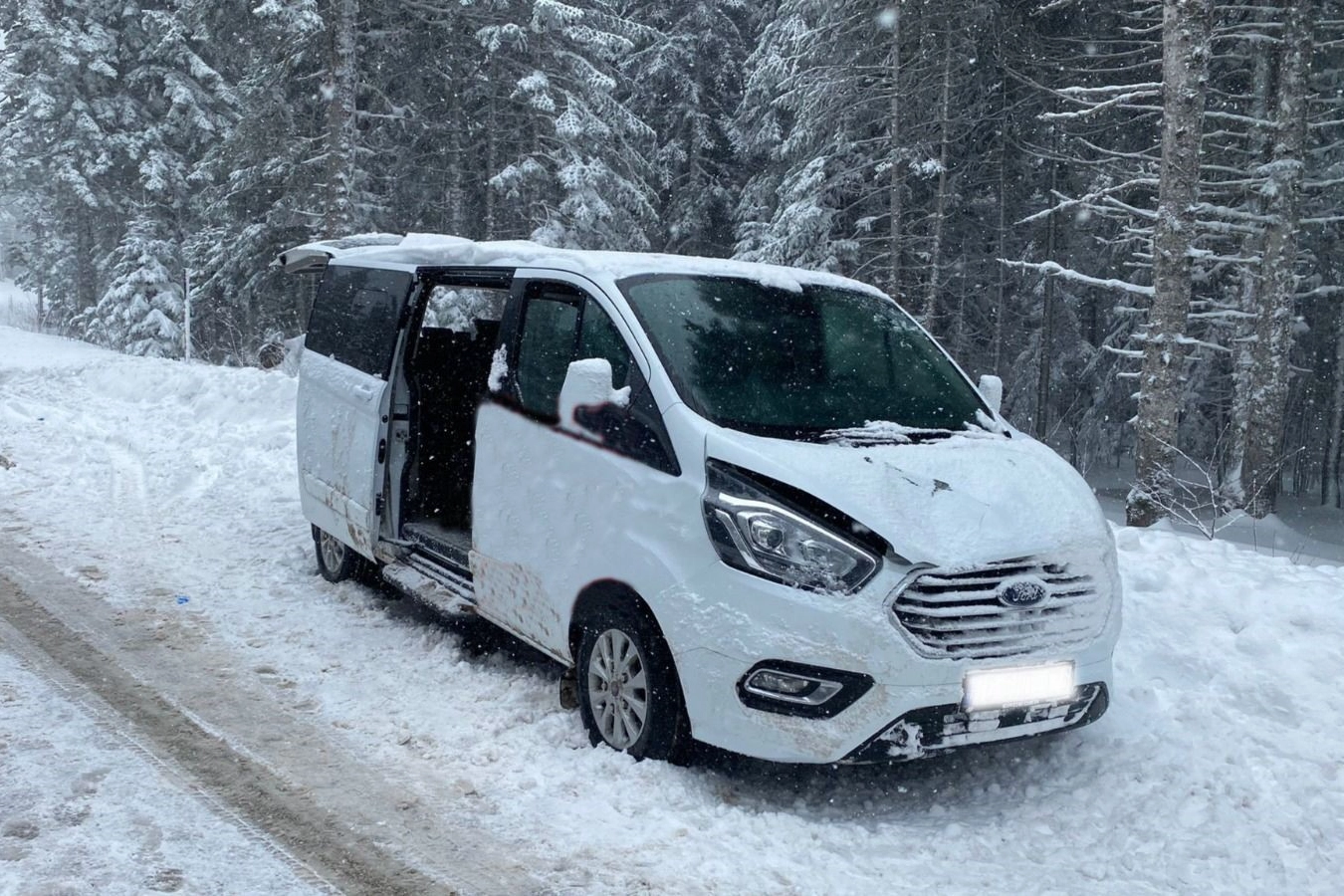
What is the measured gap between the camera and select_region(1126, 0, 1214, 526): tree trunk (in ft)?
35.0

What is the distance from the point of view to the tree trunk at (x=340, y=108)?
63.2 ft

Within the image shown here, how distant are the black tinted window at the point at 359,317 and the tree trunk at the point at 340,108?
41.3ft

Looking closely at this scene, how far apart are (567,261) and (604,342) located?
1.92ft

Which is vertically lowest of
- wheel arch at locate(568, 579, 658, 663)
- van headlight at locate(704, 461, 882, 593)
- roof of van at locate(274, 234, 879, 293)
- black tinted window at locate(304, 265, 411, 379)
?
wheel arch at locate(568, 579, 658, 663)

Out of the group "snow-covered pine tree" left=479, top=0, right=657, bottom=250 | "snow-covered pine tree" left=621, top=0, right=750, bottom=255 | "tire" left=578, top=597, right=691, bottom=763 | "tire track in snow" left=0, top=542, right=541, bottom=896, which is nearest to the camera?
"tire track in snow" left=0, top=542, right=541, bottom=896

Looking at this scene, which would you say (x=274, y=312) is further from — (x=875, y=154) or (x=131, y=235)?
(x=875, y=154)

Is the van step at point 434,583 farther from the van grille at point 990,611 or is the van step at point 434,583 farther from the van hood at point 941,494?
the van grille at point 990,611

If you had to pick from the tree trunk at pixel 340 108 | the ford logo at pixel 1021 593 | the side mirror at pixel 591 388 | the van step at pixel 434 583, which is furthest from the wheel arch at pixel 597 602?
the tree trunk at pixel 340 108

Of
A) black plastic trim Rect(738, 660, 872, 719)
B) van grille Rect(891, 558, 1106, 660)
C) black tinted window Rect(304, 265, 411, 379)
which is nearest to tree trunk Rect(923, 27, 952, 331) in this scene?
black tinted window Rect(304, 265, 411, 379)

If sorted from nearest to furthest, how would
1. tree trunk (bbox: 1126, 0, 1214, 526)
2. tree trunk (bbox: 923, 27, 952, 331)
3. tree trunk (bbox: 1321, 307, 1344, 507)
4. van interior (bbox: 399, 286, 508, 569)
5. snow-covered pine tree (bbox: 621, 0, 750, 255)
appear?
van interior (bbox: 399, 286, 508, 569) → tree trunk (bbox: 1126, 0, 1214, 526) → tree trunk (bbox: 923, 27, 952, 331) → tree trunk (bbox: 1321, 307, 1344, 507) → snow-covered pine tree (bbox: 621, 0, 750, 255)

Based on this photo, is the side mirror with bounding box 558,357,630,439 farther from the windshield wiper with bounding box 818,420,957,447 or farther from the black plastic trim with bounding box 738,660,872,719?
the black plastic trim with bounding box 738,660,872,719

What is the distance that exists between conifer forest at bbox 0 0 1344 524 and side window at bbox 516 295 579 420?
8266mm

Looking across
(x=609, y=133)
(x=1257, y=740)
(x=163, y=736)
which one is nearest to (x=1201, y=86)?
(x=1257, y=740)

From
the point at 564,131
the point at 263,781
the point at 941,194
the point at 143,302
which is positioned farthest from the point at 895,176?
the point at 143,302
